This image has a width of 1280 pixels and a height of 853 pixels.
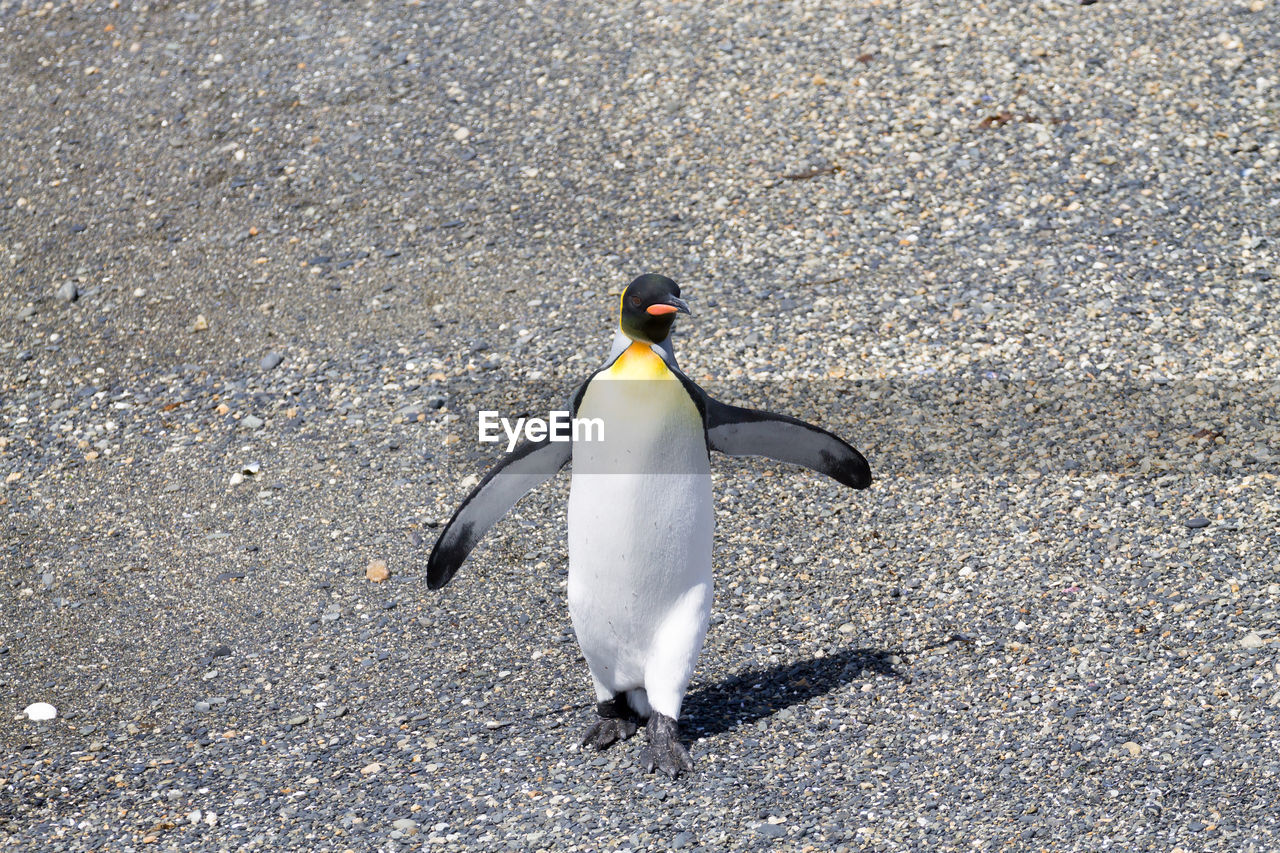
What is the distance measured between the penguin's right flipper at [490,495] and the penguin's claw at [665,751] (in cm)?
74

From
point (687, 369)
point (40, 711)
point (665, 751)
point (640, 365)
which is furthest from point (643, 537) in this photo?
point (687, 369)

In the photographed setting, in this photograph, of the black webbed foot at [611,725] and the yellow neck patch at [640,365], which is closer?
the yellow neck patch at [640,365]

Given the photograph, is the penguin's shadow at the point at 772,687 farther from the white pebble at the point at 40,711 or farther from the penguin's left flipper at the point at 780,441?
the white pebble at the point at 40,711

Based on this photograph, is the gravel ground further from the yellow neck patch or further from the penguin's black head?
the penguin's black head

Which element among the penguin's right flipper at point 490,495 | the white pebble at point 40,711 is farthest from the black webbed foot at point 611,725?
the white pebble at point 40,711

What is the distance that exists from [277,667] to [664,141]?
162 inches

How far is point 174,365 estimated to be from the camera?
22.6 feet

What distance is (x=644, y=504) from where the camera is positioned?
397cm

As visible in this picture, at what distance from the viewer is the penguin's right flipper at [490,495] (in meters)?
4.12

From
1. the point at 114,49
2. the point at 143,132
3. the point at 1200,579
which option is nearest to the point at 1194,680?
the point at 1200,579

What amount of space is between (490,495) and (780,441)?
0.87m

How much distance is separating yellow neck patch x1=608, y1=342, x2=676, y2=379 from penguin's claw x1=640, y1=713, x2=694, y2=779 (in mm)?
992

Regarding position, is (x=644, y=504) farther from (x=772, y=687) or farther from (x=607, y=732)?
(x=772, y=687)

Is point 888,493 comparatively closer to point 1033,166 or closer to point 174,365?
point 1033,166
